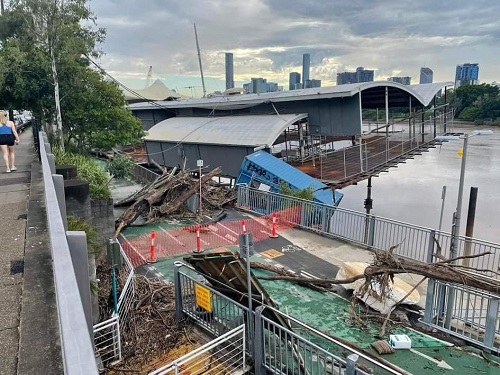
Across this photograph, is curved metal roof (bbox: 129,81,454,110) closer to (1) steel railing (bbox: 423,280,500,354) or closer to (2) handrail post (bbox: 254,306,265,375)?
(1) steel railing (bbox: 423,280,500,354)

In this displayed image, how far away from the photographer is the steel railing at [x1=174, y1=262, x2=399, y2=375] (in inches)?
223

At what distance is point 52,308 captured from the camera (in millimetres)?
3600

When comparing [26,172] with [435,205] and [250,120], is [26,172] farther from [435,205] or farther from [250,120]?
[435,205]

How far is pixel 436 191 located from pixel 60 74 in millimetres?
31446

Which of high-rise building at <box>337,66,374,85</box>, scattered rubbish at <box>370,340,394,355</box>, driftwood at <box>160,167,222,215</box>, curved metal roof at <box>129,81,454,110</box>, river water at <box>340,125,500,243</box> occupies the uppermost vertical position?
high-rise building at <box>337,66,374,85</box>

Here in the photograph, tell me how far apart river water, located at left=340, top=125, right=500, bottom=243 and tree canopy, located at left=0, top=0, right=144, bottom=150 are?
19.3m

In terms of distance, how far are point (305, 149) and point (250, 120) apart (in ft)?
14.2

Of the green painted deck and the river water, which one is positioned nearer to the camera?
the green painted deck

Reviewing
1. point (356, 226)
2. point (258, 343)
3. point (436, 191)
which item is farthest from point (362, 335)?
point (436, 191)

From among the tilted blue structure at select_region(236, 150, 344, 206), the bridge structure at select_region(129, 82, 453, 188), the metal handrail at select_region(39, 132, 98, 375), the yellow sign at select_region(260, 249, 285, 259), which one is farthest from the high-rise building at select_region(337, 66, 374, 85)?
the metal handrail at select_region(39, 132, 98, 375)

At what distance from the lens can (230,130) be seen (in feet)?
81.5

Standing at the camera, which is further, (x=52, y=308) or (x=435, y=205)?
(x=435, y=205)

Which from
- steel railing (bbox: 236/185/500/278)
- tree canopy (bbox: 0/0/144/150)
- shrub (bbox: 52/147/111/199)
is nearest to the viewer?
steel railing (bbox: 236/185/500/278)

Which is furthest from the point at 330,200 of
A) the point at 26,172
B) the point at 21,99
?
the point at 21,99
